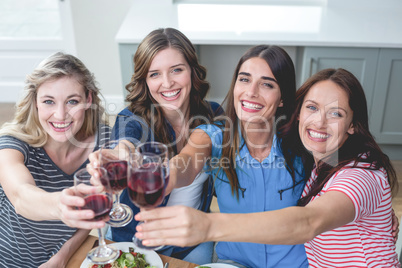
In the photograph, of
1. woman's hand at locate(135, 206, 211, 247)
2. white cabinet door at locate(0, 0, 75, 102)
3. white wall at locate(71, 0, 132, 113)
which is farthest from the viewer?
white cabinet door at locate(0, 0, 75, 102)

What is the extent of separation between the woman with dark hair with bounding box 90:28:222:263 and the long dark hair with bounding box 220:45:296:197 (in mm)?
188

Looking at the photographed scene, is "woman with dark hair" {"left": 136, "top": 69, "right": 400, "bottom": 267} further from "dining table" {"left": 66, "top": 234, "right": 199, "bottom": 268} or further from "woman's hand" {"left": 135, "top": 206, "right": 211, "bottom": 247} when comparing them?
"dining table" {"left": 66, "top": 234, "right": 199, "bottom": 268}

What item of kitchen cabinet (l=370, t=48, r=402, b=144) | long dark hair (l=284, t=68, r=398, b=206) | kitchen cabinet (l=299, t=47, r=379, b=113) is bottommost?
kitchen cabinet (l=370, t=48, r=402, b=144)

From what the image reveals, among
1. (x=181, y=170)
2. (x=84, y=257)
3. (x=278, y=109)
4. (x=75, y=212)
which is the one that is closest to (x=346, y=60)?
(x=278, y=109)

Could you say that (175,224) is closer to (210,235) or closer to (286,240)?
(210,235)

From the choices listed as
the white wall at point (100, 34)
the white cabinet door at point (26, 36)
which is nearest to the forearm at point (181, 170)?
the white wall at point (100, 34)

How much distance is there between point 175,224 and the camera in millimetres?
A: 951

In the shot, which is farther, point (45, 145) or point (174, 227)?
point (45, 145)

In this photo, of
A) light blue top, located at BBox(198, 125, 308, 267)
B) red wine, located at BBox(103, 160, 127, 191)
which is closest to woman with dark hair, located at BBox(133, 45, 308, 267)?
light blue top, located at BBox(198, 125, 308, 267)

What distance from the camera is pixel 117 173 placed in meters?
1.11

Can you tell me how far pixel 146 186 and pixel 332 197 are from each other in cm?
54

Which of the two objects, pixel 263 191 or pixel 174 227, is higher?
pixel 174 227

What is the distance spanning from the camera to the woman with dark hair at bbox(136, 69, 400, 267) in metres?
1.00

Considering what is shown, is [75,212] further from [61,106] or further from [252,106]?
[252,106]
